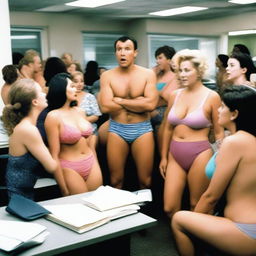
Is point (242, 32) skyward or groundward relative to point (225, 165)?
skyward

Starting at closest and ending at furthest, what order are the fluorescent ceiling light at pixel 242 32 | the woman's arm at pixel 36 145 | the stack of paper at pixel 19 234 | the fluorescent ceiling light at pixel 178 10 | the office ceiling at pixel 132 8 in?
the stack of paper at pixel 19 234 → the woman's arm at pixel 36 145 → the office ceiling at pixel 132 8 → the fluorescent ceiling light at pixel 178 10 → the fluorescent ceiling light at pixel 242 32

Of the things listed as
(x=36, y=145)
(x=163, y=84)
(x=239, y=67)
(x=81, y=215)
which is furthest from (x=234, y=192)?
(x=163, y=84)

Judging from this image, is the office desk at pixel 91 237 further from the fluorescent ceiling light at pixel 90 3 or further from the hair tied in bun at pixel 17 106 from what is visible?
the fluorescent ceiling light at pixel 90 3

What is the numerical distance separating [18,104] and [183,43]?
9.83 m

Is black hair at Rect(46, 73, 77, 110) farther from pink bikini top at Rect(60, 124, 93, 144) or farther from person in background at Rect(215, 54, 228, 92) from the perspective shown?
person in background at Rect(215, 54, 228, 92)

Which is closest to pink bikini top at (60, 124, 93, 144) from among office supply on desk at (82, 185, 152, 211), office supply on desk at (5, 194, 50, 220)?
office supply on desk at (82, 185, 152, 211)

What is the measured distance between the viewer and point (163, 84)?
13.7 ft

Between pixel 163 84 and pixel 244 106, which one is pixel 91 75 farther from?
pixel 244 106

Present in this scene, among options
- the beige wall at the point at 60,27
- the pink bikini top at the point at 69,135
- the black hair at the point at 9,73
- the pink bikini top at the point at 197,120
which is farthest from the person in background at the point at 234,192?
the beige wall at the point at 60,27

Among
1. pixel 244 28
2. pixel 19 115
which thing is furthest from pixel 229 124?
pixel 244 28

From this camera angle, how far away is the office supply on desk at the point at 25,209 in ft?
6.16

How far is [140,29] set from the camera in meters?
10.5

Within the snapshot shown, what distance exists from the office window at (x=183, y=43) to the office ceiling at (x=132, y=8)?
2.89ft

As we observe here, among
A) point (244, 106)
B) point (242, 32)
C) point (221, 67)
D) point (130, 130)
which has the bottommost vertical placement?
point (130, 130)
